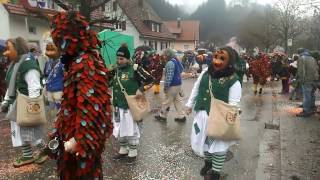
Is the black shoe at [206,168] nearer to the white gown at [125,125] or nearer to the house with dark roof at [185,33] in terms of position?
the white gown at [125,125]

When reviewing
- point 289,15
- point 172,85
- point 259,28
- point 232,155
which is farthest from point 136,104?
point 259,28

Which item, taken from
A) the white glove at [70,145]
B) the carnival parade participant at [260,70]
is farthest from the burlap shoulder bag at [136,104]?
the carnival parade participant at [260,70]

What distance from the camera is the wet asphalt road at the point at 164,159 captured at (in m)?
5.96

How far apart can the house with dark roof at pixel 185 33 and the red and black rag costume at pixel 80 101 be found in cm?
6302

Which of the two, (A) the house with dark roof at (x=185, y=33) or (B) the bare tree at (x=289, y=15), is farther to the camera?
(A) the house with dark roof at (x=185, y=33)

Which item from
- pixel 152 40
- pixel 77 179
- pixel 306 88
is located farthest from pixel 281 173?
pixel 152 40

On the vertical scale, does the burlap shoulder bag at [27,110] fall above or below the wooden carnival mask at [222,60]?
below

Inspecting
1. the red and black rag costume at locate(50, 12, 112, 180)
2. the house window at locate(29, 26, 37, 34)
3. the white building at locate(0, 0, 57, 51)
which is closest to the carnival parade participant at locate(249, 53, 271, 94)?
the white building at locate(0, 0, 57, 51)

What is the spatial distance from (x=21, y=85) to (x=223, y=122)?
2.93 meters

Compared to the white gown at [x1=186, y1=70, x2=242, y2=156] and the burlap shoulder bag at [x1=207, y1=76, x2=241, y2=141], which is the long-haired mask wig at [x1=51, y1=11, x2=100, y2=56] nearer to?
the burlap shoulder bag at [x1=207, y1=76, x2=241, y2=141]

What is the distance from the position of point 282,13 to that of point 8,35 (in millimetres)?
22279

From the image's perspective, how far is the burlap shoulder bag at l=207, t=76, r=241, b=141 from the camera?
527cm

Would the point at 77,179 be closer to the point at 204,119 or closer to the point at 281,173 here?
the point at 204,119

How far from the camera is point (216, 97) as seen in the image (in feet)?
17.9
